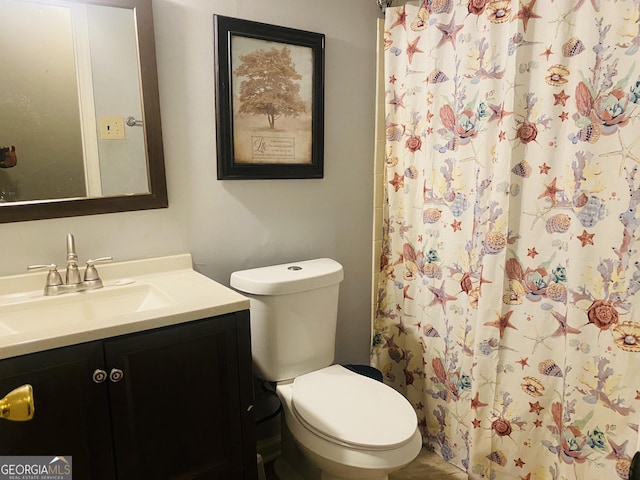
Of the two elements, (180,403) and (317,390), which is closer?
(180,403)

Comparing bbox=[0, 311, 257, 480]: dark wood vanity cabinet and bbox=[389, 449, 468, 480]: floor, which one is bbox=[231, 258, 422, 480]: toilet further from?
bbox=[389, 449, 468, 480]: floor

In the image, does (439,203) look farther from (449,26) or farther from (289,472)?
(289,472)

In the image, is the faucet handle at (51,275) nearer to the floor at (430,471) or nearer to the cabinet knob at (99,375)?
the cabinet knob at (99,375)

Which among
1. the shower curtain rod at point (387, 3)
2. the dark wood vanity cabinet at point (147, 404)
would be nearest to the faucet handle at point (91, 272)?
the dark wood vanity cabinet at point (147, 404)

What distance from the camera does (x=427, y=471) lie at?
1807 mm

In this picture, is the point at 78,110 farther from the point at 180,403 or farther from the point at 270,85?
the point at 180,403

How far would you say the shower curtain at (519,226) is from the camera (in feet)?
4.20

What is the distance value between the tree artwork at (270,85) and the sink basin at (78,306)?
0.75 metres

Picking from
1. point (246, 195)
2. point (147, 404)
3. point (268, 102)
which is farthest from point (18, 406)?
point (268, 102)

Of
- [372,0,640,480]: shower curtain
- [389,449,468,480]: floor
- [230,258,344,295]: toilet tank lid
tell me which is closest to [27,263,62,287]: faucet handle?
[230,258,344,295]: toilet tank lid

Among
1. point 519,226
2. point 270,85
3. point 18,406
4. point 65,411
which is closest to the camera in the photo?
point 18,406

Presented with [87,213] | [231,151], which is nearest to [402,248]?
[231,151]

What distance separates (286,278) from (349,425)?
52 cm

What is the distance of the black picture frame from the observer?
1.61 meters
